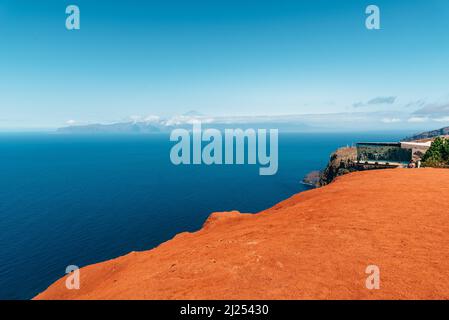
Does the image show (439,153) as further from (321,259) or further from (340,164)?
(321,259)

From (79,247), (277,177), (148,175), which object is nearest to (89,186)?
(148,175)

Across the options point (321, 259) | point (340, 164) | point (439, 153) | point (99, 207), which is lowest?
point (99, 207)

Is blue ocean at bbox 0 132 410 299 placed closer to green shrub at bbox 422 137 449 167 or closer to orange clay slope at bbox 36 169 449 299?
orange clay slope at bbox 36 169 449 299

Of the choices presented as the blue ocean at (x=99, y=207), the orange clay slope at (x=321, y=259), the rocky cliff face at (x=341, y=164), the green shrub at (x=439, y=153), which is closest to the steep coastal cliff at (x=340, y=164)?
the rocky cliff face at (x=341, y=164)

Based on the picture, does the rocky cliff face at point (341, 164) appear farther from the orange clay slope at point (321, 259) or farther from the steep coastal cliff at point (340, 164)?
the orange clay slope at point (321, 259)

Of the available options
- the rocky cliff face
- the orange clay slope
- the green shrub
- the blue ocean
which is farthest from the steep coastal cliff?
the orange clay slope

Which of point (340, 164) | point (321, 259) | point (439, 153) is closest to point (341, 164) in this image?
point (340, 164)
